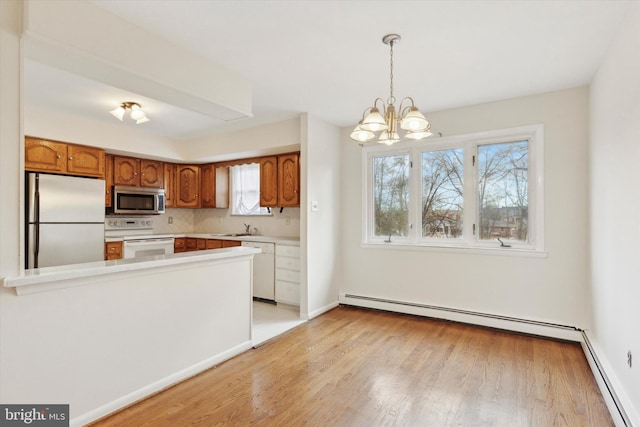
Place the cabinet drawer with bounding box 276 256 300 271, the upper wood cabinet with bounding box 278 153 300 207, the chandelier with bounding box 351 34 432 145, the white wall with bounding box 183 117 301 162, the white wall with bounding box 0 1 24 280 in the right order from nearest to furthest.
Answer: the white wall with bounding box 0 1 24 280 < the chandelier with bounding box 351 34 432 145 < the white wall with bounding box 183 117 301 162 < the cabinet drawer with bounding box 276 256 300 271 < the upper wood cabinet with bounding box 278 153 300 207

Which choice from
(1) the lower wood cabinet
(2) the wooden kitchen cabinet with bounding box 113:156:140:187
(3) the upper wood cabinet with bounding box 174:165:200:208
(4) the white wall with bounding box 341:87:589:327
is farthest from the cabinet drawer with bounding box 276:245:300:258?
(2) the wooden kitchen cabinet with bounding box 113:156:140:187

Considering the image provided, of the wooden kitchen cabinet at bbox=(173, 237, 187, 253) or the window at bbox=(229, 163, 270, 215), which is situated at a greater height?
the window at bbox=(229, 163, 270, 215)

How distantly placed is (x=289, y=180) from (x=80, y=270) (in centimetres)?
296

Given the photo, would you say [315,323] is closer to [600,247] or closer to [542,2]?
[600,247]

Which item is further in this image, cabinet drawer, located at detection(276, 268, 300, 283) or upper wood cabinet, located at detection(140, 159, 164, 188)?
upper wood cabinet, located at detection(140, 159, 164, 188)

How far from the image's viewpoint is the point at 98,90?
3.13m

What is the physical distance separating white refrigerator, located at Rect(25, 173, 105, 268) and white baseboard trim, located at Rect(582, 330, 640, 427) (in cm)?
519

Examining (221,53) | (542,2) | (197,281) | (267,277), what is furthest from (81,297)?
(542,2)

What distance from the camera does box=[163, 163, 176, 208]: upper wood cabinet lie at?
5.39 meters

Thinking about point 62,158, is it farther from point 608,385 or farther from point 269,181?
point 608,385

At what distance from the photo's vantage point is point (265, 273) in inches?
181

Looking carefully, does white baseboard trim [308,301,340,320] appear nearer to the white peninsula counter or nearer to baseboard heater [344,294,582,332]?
baseboard heater [344,294,582,332]

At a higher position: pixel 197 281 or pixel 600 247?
pixel 600 247

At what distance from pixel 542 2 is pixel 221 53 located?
2134 millimetres
